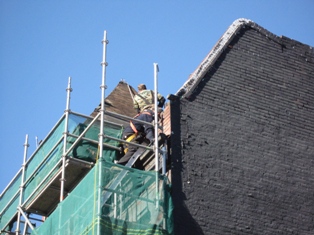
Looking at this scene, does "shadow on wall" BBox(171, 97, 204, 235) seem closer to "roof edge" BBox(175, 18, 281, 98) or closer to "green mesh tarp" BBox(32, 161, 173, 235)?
"green mesh tarp" BBox(32, 161, 173, 235)

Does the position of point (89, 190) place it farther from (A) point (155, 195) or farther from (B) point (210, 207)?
(B) point (210, 207)

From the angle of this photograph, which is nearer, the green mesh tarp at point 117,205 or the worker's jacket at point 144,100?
the green mesh tarp at point 117,205

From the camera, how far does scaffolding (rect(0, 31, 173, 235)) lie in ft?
57.2

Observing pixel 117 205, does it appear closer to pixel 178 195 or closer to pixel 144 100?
pixel 178 195

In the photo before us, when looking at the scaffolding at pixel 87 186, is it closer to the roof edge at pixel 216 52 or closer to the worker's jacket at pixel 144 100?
the worker's jacket at pixel 144 100

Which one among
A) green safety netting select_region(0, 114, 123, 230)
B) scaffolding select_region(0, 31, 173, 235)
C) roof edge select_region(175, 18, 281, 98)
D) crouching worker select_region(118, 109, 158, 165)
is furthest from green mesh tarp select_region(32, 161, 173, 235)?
roof edge select_region(175, 18, 281, 98)

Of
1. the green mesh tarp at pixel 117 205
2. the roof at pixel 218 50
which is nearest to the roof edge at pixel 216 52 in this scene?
the roof at pixel 218 50

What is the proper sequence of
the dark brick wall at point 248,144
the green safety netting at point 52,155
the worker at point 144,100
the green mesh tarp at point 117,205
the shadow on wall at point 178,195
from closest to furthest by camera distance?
the green mesh tarp at point 117,205 → the shadow on wall at point 178,195 → the dark brick wall at point 248,144 → the green safety netting at point 52,155 → the worker at point 144,100

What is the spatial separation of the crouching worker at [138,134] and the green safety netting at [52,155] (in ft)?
1.28

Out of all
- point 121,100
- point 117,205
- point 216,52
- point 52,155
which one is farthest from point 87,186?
point 121,100

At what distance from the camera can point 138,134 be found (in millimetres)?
19922

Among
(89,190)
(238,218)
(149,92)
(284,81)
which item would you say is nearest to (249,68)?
(284,81)

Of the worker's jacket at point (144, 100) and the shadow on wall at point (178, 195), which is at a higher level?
the worker's jacket at point (144, 100)

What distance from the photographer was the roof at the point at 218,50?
2031cm
